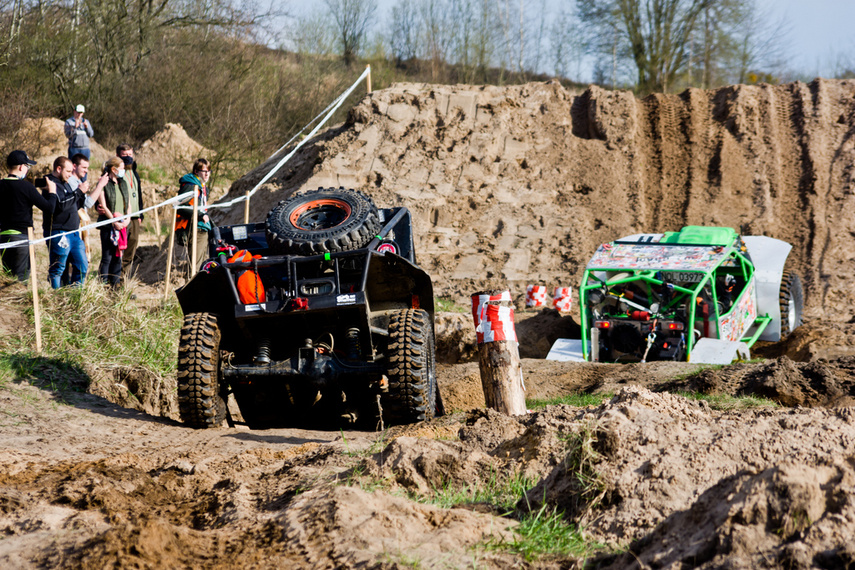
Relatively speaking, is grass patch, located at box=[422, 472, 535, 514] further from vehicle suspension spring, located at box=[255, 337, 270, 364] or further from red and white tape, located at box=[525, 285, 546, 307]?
red and white tape, located at box=[525, 285, 546, 307]

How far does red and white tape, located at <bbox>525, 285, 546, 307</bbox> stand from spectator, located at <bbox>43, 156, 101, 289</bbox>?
309 inches

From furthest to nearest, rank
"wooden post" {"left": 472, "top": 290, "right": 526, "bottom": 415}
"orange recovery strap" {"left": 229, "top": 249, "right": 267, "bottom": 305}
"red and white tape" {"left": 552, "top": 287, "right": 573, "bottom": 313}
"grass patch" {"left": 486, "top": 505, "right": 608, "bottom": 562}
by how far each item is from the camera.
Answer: "red and white tape" {"left": 552, "top": 287, "right": 573, "bottom": 313}
"orange recovery strap" {"left": 229, "top": 249, "right": 267, "bottom": 305}
"wooden post" {"left": 472, "top": 290, "right": 526, "bottom": 415}
"grass patch" {"left": 486, "top": 505, "right": 608, "bottom": 562}

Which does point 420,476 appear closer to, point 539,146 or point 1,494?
point 1,494

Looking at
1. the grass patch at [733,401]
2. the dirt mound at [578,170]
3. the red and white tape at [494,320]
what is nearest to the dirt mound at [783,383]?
the grass patch at [733,401]

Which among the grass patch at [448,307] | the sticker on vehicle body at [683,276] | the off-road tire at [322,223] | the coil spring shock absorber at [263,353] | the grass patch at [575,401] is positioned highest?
the off-road tire at [322,223]

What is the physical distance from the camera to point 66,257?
931cm

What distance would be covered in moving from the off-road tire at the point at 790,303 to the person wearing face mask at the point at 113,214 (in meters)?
9.48

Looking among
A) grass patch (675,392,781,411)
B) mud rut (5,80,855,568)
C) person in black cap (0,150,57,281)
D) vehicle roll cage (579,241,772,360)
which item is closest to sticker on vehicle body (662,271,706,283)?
vehicle roll cage (579,241,772,360)

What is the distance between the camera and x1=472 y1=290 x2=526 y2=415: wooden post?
5805 millimetres

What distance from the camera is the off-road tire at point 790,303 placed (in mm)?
11875

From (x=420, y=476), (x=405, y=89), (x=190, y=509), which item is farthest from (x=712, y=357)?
(x=405, y=89)

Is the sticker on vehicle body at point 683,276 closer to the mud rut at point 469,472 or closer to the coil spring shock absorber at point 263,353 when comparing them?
the mud rut at point 469,472

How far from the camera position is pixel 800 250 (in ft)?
53.4

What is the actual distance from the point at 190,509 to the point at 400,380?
2522mm
